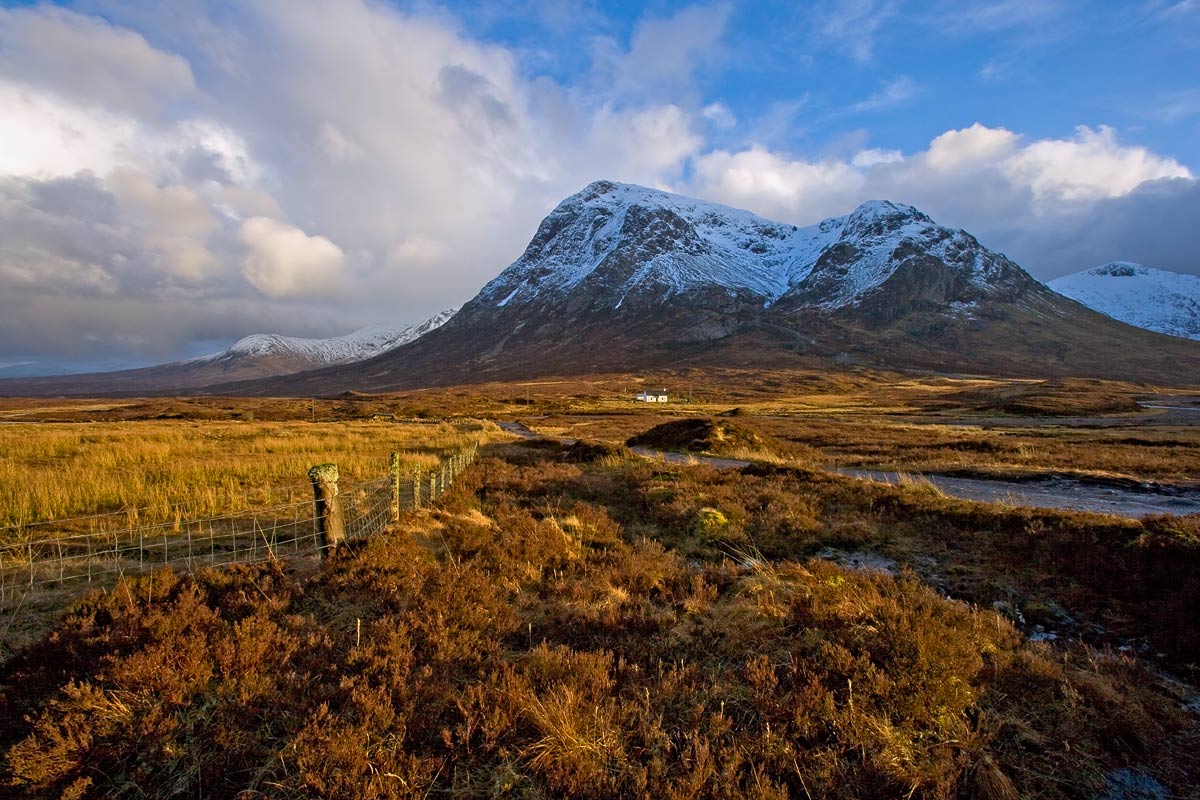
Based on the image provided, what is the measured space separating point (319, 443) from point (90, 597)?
16.2 metres

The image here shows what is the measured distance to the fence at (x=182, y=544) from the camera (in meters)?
6.71

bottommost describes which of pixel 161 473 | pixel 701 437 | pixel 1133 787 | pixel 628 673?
pixel 701 437

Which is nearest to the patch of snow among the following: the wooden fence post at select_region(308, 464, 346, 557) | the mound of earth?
the wooden fence post at select_region(308, 464, 346, 557)

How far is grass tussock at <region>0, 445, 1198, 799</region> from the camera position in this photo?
11.2 ft

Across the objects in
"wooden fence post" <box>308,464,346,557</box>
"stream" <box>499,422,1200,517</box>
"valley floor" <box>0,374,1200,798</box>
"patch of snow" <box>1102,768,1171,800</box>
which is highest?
"wooden fence post" <box>308,464,346,557</box>

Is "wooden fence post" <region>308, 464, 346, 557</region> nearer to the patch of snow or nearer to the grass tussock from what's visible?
the grass tussock

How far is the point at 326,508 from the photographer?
7.40m

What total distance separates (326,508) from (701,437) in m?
21.2

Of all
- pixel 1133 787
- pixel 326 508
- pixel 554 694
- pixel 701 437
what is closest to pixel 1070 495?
pixel 701 437

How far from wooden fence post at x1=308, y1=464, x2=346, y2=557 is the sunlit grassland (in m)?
4.09

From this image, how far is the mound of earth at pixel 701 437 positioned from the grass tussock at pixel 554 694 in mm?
18676

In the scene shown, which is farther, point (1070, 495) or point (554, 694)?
point (1070, 495)

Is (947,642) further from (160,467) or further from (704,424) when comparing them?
(704,424)

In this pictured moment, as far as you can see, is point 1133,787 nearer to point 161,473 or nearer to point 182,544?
point 182,544
